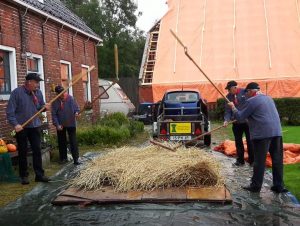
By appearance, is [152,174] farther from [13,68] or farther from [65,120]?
[13,68]

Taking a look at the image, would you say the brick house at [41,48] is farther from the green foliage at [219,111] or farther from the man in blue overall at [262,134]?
the green foliage at [219,111]

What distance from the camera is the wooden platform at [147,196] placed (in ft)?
19.3

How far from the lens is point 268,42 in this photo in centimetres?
2339

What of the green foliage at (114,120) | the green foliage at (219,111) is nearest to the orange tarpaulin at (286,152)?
the green foliage at (114,120)

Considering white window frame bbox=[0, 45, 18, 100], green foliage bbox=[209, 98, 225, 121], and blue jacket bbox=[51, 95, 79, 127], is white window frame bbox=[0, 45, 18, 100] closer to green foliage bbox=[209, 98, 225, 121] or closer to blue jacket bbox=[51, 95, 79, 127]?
blue jacket bbox=[51, 95, 79, 127]

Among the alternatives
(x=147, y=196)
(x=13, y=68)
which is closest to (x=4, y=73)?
(x=13, y=68)

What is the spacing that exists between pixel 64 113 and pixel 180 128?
11.3 feet

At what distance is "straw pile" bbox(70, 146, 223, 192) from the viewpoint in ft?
21.3

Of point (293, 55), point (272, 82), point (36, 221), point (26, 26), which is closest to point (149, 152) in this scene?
point (36, 221)

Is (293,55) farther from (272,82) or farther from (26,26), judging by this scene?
(26,26)

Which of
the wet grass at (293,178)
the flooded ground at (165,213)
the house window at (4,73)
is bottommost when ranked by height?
the wet grass at (293,178)

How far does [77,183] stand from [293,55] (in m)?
18.3

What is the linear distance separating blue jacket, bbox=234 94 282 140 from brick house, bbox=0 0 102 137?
233 inches

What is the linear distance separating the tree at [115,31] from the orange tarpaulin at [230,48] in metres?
11.6
